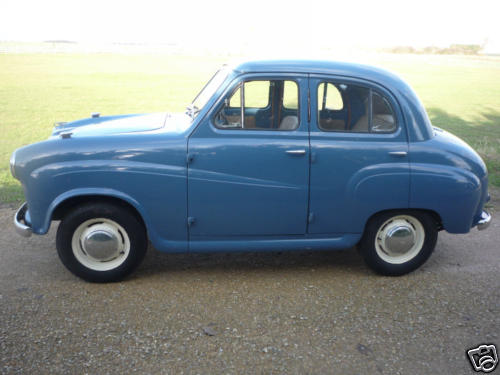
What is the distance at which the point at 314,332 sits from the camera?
3.79 meters

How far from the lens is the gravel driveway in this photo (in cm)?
341

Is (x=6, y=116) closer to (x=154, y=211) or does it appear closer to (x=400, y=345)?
(x=154, y=211)

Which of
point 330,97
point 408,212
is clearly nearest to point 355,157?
point 330,97

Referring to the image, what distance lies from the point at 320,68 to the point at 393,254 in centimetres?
194

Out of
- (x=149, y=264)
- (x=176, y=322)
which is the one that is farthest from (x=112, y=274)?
(x=176, y=322)

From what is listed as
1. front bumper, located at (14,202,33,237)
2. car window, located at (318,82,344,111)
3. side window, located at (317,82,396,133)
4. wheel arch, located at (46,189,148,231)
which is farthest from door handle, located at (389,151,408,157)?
front bumper, located at (14,202,33,237)

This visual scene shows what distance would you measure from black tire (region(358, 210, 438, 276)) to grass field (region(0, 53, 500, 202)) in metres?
4.16

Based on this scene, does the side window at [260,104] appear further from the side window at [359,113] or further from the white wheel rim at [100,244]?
the white wheel rim at [100,244]

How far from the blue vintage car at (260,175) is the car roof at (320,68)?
1cm

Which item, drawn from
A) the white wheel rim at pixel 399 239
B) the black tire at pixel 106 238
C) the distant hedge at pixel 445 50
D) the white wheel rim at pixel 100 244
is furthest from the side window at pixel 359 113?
the distant hedge at pixel 445 50

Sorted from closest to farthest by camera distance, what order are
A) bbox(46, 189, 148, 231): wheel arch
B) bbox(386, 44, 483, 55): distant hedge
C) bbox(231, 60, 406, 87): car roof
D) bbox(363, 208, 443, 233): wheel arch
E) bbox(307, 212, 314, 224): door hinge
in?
bbox(46, 189, 148, 231): wheel arch
bbox(231, 60, 406, 87): car roof
bbox(307, 212, 314, 224): door hinge
bbox(363, 208, 443, 233): wheel arch
bbox(386, 44, 483, 55): distant hedge

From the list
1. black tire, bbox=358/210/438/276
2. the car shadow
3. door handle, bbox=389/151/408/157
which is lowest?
the car shadow

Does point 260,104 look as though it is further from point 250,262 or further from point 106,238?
point 106,238

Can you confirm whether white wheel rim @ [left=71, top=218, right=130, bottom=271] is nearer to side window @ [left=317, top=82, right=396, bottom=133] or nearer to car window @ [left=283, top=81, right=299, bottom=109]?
car window @ [left=283, top=81, right=299, bottom=109]
